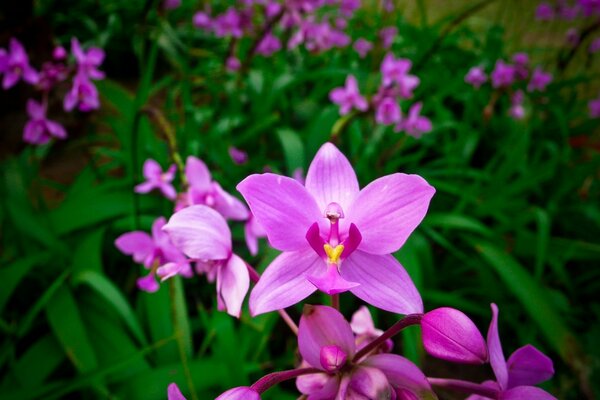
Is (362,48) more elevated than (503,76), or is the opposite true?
(362,48)

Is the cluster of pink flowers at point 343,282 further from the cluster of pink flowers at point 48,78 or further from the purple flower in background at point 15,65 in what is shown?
the purple flower in background at point 15,65

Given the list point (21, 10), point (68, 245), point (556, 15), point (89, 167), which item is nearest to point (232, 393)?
point (68, 245)

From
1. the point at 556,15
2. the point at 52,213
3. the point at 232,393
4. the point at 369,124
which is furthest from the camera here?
the point at 556,15

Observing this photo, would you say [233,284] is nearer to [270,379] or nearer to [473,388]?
[270,379]

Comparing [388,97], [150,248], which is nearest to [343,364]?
[150,248]

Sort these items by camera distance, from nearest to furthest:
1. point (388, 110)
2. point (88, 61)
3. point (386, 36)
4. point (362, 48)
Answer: point (88, 61) → point (388, 110) → point (386, 36) → point (362, 48)

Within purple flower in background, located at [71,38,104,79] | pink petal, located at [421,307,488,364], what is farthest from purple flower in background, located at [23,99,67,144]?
pink petal, located at [421,307,488,364]

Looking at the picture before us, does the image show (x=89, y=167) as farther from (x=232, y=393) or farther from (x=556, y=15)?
(x=556, y=15)

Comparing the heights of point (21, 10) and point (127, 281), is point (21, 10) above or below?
above
